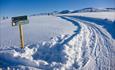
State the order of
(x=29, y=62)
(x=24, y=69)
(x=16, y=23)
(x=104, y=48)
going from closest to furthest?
(x=24, y=69), (x=29, y=62), (x=104, y=48), (x=16, y=23)

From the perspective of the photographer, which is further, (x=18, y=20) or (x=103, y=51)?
(x=18, y=20)

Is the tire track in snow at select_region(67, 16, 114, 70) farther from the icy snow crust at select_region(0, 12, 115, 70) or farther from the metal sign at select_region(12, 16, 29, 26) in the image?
the metal sign at select_region(12, 16, 29, 26)

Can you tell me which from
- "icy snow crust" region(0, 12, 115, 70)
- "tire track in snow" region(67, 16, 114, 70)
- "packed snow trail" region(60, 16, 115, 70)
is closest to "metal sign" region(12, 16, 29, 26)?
"icy snow crust" region(0, 12, 115, 70)

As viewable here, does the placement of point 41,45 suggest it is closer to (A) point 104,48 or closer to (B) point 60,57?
(B) point 60,57

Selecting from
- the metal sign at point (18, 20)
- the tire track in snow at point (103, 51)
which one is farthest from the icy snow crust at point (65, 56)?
the metal sign at point (18, 20)

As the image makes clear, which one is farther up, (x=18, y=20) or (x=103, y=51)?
(x=18, y=20)

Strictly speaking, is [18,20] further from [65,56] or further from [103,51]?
[103,51]

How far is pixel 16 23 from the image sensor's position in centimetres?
913

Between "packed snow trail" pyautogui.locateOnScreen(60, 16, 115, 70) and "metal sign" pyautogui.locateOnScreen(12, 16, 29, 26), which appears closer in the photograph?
"packed snow trail" pyautogui.locateOnScreen(60, 16, 115, 70)

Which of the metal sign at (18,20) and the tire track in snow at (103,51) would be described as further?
the metal sign at (18,20)

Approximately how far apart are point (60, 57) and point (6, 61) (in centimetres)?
186

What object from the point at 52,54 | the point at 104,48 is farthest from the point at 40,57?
the point at 104,48

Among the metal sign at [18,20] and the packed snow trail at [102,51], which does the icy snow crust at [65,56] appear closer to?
the packed snow trail at [102,51]

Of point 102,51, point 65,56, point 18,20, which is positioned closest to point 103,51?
point 102,51
